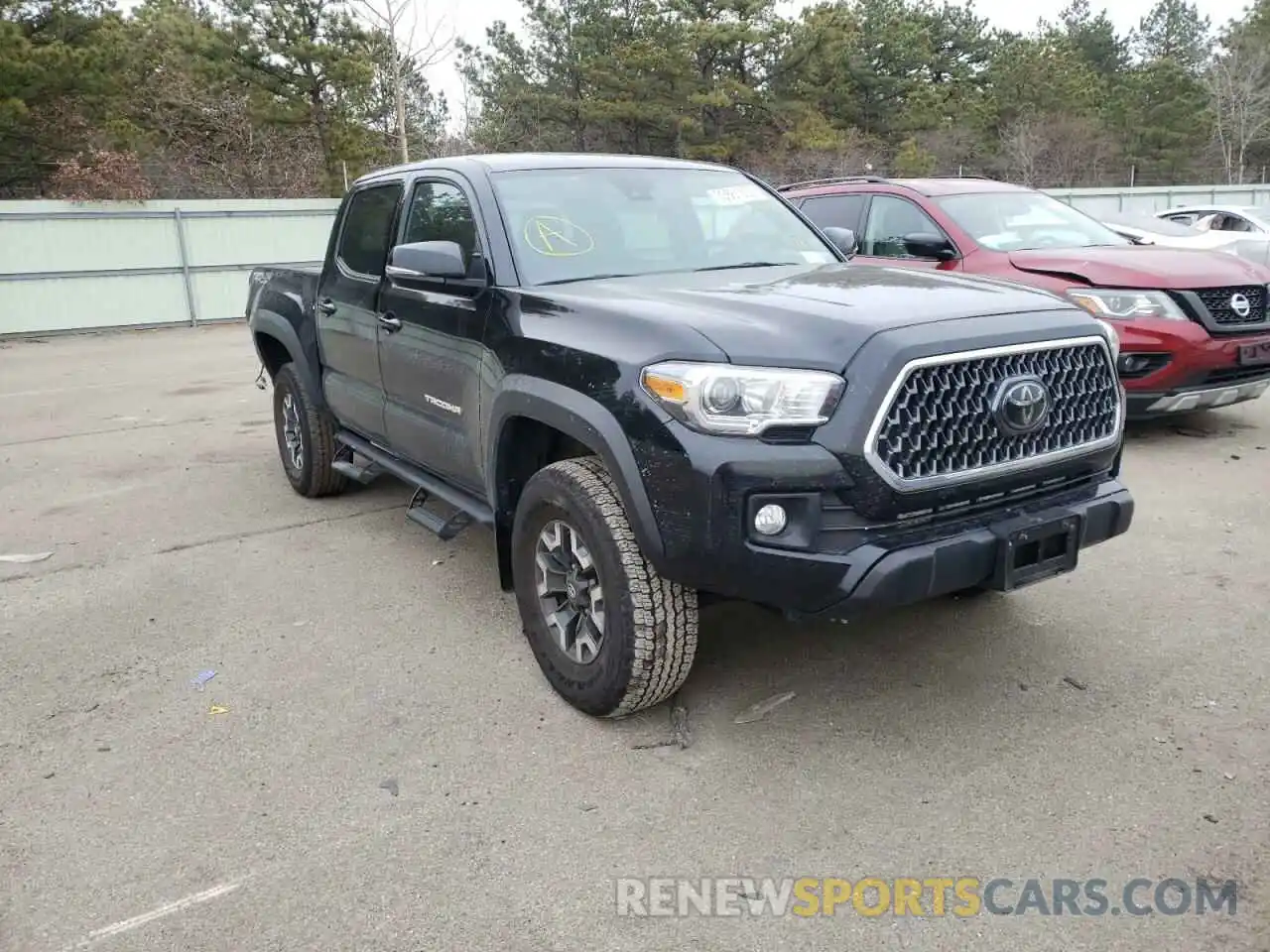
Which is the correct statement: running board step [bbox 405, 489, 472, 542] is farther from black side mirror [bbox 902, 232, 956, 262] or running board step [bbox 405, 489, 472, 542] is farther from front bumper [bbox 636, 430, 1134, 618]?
black side mirror [bbox 902, 232, 956, 262]

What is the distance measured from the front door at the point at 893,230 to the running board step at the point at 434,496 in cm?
398

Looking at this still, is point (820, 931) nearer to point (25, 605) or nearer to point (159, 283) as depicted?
point (25, 605)

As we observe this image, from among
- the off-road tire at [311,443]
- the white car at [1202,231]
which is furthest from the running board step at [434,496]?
the white car at [1202,231]

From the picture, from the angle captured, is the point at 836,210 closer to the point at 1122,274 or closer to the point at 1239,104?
the point at 1122,274

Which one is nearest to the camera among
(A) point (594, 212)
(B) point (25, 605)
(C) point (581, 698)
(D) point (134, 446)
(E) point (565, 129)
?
(C) point (581, 698)

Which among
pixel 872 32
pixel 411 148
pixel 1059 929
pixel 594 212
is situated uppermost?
pixel 872 32

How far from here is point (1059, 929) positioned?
7.80ft

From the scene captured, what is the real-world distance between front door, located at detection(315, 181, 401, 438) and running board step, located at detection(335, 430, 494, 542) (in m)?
0.12

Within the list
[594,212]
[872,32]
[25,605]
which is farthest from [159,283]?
[872,32]

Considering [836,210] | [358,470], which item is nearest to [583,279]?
[358,470]

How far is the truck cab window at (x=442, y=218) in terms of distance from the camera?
4023 millimetres

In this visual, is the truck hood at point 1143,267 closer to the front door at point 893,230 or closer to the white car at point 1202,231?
the front door at point 893,230

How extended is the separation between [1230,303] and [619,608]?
5535mm

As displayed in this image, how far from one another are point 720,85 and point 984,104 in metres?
13.4
